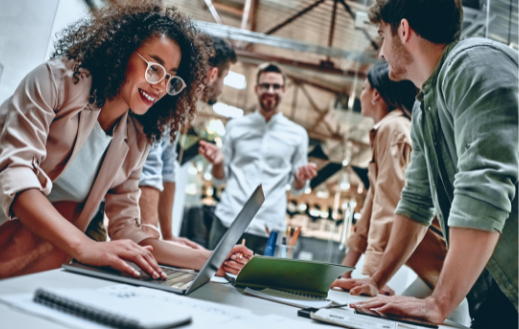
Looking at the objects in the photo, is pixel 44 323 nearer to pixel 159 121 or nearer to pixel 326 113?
pixel 159 121

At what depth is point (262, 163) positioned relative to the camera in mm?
2869

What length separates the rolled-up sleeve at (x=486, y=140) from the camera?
87 cm

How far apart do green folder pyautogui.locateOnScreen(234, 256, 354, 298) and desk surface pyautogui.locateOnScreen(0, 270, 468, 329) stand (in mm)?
58

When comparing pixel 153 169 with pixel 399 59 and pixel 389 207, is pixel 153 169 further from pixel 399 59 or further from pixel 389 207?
pixel 399 59

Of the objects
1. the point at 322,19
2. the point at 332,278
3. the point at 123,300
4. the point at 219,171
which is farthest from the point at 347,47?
the point at 123,300

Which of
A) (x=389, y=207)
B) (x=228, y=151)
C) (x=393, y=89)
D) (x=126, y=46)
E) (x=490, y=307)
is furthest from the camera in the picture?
(x=228, y=151)

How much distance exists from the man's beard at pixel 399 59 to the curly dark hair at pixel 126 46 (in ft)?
2.32

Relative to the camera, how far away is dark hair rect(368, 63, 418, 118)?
2.02m

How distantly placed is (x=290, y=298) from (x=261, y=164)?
1973 mm

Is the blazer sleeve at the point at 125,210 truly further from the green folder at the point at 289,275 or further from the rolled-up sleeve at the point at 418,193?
the rolled-up sleeve at the point at 418,193

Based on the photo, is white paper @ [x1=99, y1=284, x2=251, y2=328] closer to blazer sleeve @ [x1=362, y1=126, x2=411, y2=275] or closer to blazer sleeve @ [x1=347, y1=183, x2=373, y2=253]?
blazer sleeve @ [x1=362, y1=126, x2=411, y2=275]

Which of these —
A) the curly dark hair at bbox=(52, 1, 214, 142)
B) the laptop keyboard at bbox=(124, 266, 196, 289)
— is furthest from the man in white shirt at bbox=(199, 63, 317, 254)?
the laptop keyboard at bbox=(124, 266, 196, 289)

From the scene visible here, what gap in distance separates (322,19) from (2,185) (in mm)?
5203

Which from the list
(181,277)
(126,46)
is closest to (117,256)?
(181,277)
